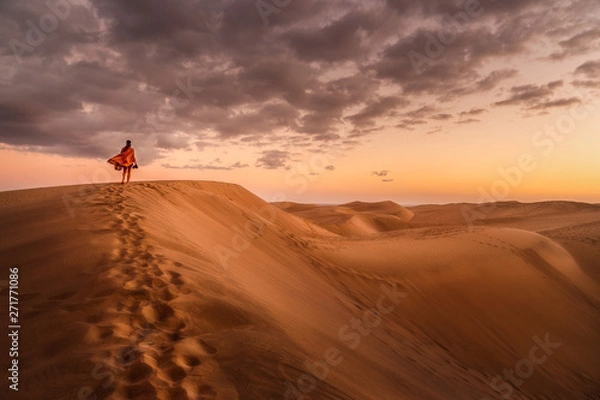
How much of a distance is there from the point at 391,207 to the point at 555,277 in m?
40.0

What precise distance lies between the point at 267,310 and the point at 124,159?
29.6ft

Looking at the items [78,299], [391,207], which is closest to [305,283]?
[78,299]

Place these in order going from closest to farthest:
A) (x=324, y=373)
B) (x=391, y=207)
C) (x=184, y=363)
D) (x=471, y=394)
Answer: (x=184, y=363), (x=324, y=373), (x=471, y=394), (x=391, y=207)

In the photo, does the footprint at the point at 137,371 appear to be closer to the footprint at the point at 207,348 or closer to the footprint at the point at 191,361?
the footprint at the point at 191,361

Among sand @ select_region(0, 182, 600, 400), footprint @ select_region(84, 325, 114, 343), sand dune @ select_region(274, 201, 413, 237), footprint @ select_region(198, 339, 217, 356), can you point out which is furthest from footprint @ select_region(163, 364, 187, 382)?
sand dune @ select_region(274, 201, 413, 237)

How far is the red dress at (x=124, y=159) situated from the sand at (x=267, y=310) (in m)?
1.69

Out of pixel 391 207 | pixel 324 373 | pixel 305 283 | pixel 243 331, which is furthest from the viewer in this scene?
pixel 391 207

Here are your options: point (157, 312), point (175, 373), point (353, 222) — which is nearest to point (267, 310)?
point (157, 312)

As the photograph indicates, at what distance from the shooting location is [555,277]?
11.7 metres

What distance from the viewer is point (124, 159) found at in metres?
10.9

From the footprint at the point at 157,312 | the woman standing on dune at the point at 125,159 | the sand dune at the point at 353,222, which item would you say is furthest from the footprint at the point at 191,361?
the sand dune at the point at 353,222

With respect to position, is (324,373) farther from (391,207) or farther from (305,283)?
(391,207)

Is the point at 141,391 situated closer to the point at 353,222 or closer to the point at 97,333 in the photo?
the point at 97,333

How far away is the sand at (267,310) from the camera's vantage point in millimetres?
2496
